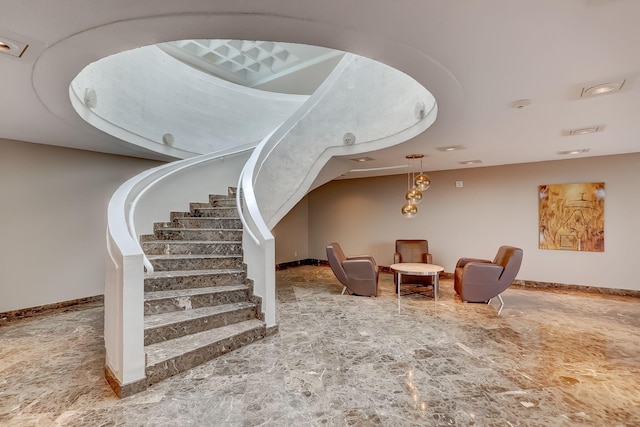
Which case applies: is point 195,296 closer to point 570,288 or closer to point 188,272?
point 188,272

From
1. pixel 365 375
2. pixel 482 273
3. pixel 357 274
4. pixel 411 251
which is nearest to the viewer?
pixel 365 375

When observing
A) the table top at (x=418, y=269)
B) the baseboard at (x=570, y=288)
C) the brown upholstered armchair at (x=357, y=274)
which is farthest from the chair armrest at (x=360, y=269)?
the baseboard at (x=570, y=288)

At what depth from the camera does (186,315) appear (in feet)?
11.1

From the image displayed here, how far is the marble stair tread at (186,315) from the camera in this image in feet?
10.3

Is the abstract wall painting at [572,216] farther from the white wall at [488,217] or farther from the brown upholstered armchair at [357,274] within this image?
the brown upholstered armchair at [357,274]

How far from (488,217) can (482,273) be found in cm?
261

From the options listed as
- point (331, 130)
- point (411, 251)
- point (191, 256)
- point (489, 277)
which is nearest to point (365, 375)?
point (191, 256)

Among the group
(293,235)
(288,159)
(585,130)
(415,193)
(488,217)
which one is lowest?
(293,235)

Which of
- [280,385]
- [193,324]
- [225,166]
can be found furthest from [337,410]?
[225,166]

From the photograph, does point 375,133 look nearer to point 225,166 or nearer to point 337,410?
point 225,166

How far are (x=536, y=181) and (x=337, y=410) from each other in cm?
664

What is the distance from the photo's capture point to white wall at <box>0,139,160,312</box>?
15.1ft

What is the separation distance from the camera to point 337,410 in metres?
2.39

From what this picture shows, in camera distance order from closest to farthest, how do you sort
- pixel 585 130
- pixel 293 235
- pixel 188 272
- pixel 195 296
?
1. pixel 195 296
2. pixel 188 272
3. pixel 585 130
4. pixel 293 235
